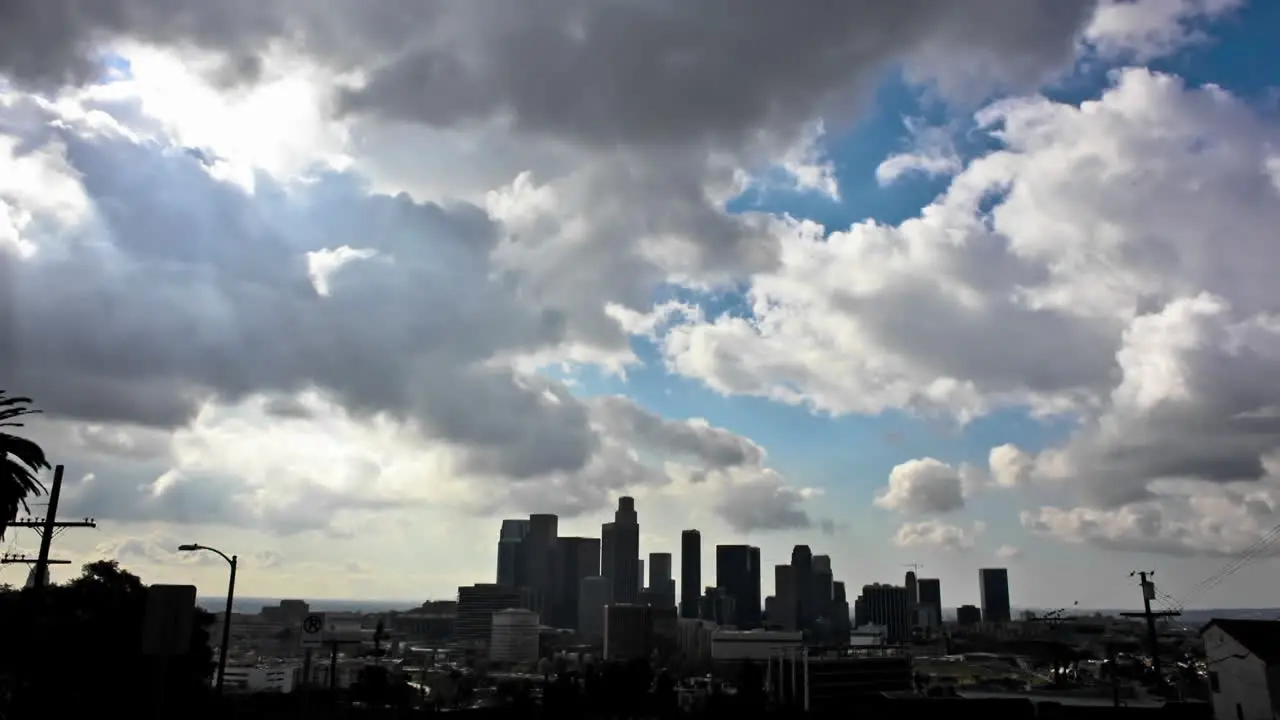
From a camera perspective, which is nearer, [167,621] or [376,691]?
[167,621]

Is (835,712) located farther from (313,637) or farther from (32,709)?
(313,637)

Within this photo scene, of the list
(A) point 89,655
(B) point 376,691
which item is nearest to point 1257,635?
(A) point 89,655

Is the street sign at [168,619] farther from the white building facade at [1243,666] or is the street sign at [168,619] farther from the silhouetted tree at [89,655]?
the white building facade at [1243,666]

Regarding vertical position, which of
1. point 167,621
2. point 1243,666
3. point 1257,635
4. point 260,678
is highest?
point 167,621

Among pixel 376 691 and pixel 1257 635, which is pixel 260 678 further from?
pixel 1257 635

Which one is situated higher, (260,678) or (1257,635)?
(1257,635)

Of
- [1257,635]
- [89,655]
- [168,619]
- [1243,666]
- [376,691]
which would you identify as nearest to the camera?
[168,619]

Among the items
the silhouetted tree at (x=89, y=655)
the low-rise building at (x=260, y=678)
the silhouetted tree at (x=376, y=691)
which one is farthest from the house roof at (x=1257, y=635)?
the low-rise building at (x=260, y=678)
